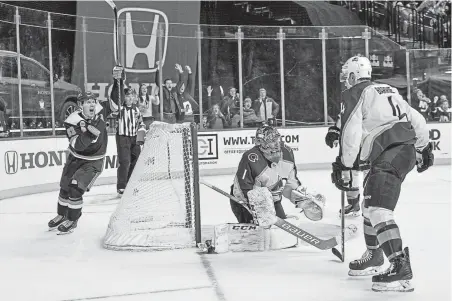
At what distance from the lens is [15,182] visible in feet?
23.1

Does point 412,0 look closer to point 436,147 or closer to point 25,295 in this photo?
point 436,147

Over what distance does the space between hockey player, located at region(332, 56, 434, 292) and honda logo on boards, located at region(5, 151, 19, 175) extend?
4.66m

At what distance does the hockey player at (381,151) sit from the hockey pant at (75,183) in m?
2.17

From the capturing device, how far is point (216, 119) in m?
A: 9.67

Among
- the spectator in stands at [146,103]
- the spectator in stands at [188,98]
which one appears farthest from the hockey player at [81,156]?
the spectator in stands at [188,98]

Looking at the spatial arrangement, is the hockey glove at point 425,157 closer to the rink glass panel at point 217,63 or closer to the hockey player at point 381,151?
the hockey player at point 381,151

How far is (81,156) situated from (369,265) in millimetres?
2358

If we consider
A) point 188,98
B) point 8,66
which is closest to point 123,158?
point 8,66

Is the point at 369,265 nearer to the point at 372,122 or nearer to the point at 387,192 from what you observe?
the point at 387,192

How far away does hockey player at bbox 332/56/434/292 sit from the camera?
2.81m

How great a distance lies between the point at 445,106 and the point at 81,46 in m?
5.44

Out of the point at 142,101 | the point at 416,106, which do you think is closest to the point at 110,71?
the point at 142,101

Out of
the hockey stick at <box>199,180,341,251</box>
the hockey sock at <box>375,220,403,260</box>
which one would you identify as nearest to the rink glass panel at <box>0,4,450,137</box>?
the hockey stick at <box>199,180,341,251</box>

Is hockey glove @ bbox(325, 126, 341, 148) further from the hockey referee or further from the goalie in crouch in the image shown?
the hockey referee
